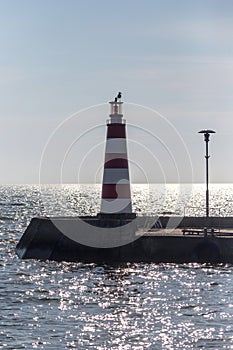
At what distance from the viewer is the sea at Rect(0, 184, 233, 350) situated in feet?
67.2

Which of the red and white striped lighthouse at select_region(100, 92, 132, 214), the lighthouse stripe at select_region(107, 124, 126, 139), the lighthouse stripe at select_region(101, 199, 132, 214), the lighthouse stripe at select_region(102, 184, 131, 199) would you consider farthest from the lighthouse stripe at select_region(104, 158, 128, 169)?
the lighthouse stripe at select_region(101, 199, 132, 214)

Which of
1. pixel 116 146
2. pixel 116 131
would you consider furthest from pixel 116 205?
pixel 116 131

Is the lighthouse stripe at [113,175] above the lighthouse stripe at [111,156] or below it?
below

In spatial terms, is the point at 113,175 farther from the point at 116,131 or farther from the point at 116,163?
the point at 116,131

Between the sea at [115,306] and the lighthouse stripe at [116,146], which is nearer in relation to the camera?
the sea at [115,306]

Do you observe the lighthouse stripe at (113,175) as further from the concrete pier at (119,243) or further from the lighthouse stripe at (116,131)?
the concrete pier at (119,243)

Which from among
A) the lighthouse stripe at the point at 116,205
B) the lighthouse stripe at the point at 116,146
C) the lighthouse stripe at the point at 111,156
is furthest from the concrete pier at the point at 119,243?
the lighthouse stripe at the point at 116,146

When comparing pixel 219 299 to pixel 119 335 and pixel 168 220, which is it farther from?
pixel 168 220

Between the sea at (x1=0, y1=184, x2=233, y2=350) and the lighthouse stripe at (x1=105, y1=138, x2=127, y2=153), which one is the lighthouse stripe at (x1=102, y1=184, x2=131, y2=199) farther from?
the sea at (x1=0, y1=184, x2=233, y2=350)

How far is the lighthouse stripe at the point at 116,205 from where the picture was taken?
34.9m

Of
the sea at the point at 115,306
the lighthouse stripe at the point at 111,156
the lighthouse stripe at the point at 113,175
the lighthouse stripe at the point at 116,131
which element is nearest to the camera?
the sea at the point at 115,306

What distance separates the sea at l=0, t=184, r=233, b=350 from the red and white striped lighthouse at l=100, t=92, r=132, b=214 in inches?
123

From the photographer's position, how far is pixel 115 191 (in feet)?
114

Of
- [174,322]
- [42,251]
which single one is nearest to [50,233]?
[42,251]
